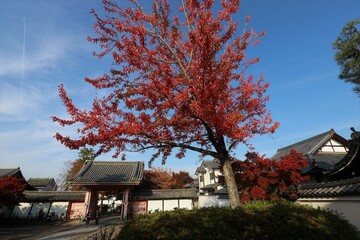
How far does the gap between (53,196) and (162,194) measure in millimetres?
15874

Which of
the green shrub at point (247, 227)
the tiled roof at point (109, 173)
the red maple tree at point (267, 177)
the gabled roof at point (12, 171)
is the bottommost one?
the green shrub at point (247, 227)

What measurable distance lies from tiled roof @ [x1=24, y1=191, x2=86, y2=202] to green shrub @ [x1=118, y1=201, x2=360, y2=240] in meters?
28.0

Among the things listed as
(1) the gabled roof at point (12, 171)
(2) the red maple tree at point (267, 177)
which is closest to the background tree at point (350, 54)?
(2) the red maple tree at point (267, 177)

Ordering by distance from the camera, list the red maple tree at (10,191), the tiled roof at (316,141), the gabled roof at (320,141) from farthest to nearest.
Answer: the tiled roof at (316,141), the gabled roof at (320,141), the red maple tree at (10,191)

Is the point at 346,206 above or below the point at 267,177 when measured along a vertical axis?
below

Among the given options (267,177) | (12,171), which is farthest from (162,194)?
(12,171)

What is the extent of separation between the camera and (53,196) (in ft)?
100.0

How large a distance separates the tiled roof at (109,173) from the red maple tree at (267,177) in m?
14.1

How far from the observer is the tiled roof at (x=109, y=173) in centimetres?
2491

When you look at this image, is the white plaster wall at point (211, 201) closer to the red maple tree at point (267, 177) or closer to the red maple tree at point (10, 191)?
the red maple tree at point (267, 177)

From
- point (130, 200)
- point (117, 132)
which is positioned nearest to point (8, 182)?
point (130, 200)

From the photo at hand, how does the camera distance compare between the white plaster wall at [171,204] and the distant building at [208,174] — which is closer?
the white plaster wall at [171,204]

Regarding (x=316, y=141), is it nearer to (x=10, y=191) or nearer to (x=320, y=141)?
(x=320, y=141)

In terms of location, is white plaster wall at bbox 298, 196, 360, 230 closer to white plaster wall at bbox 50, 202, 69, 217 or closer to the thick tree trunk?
the thick tree trunk
